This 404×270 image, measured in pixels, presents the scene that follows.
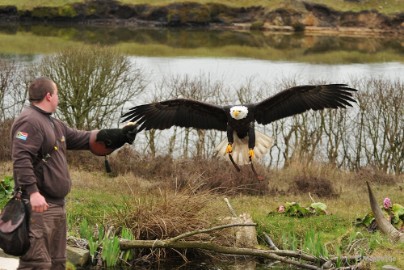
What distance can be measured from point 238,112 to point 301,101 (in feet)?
4.19

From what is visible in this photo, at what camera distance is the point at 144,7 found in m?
87.8

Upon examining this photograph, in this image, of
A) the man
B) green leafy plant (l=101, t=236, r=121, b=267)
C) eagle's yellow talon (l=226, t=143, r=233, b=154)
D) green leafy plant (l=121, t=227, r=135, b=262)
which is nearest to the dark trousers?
the man

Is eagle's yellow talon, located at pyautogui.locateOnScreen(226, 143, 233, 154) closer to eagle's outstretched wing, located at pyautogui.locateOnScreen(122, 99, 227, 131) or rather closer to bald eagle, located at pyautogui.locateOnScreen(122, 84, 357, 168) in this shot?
bald eagle, located at pyautogui.locateOnScreen(122, 84, 357, 168)

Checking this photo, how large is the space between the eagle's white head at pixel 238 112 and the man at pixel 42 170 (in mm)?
6430

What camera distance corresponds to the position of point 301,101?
1323cm

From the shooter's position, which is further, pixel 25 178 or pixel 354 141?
pixel 354 141

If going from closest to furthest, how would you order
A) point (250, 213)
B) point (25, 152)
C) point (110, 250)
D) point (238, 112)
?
point (25, 152)
point (110, 250)
point (250, 213)
point (238, 112)

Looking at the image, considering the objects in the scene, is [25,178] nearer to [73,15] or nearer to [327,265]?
[327,265]

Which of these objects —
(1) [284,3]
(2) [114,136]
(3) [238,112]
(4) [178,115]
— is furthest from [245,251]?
(1) [284,3]

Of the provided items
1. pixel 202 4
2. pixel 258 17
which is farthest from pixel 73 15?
pixel 258 17

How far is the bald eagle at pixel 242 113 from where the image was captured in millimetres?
12984

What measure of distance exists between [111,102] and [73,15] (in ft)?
198

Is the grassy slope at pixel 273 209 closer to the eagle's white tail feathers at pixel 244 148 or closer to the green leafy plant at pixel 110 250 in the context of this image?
the eagle's white tail feathers at pixel 244 148

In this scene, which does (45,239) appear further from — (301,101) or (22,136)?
(301,101)
